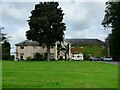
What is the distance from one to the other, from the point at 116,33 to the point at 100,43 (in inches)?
2515

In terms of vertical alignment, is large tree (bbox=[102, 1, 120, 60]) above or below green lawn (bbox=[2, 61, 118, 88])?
above

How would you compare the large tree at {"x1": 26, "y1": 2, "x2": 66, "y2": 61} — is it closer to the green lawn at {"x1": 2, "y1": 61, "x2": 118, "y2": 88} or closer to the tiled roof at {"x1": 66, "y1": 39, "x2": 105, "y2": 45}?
the tiled roof at {"x1": 66, "y1": 39, "x2": 105, "y2": 45}

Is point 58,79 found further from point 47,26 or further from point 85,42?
point 85,42

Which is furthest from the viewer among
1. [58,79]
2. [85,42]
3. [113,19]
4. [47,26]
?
[85,42]

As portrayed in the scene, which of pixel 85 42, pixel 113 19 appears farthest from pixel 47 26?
pixel 85 42

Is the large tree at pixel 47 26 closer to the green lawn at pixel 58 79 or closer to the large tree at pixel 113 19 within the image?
the large tree at pixel 113 19

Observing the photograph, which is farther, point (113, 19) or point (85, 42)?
point (85, 42)

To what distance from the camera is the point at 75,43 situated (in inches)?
5832

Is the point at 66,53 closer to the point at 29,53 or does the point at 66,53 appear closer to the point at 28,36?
the point at 29,53

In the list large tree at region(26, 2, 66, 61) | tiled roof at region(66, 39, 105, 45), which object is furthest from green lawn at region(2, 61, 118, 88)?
tiled roof at region(66, 39, 105, 45)

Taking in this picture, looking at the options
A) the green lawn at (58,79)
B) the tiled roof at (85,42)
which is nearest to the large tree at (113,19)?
the green lawn at (58,79)

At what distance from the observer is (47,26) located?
9294 cm

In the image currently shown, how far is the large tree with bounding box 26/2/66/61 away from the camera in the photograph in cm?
9338

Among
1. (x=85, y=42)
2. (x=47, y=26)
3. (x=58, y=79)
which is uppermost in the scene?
(x=47, y=26)
